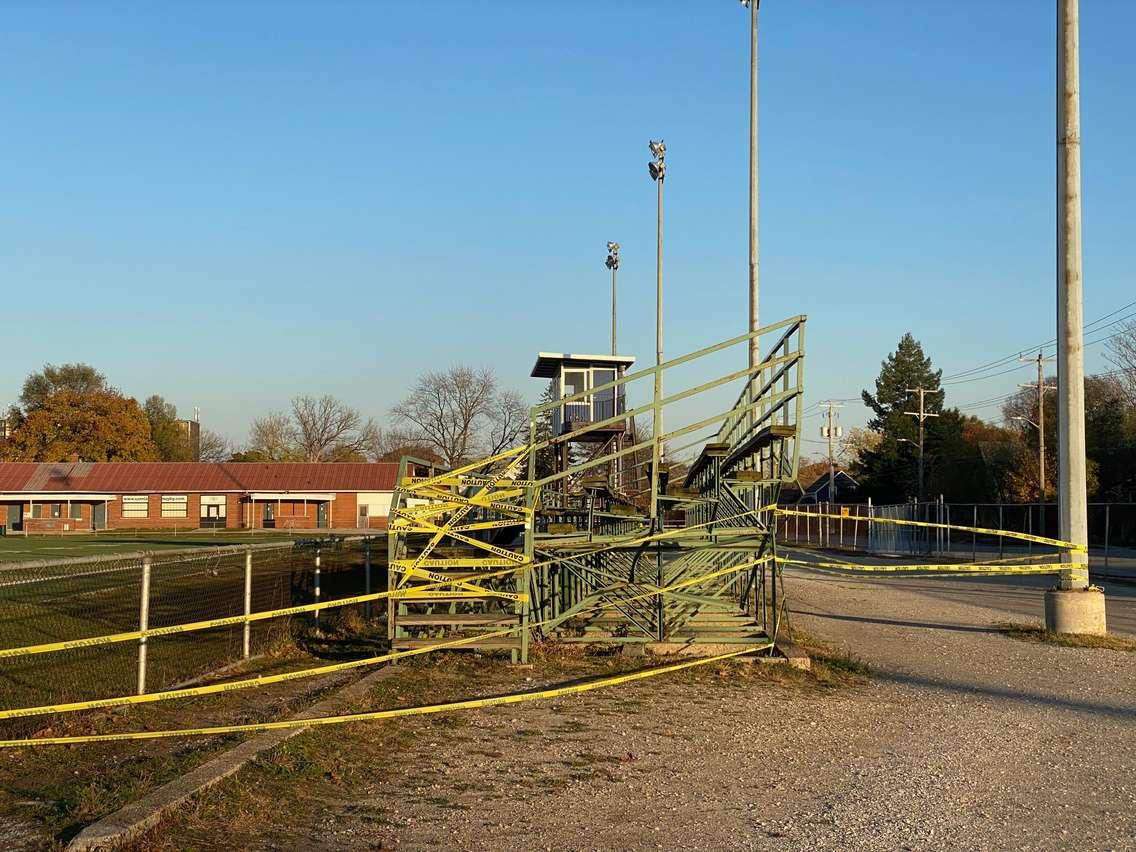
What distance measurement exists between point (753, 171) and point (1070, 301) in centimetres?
795

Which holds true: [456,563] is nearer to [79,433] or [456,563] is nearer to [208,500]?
[208,500]

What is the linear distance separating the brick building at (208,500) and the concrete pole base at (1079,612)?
54.9 meters

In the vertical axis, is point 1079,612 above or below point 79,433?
below

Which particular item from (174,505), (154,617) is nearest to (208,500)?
(174,505)

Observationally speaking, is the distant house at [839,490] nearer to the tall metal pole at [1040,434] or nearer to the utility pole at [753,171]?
the tall metal pole at [1040,434]

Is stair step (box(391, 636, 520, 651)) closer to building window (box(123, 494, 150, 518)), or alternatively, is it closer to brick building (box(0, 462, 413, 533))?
brick building (box(0, 462, 413, 533))

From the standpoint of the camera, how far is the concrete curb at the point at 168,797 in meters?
5.32

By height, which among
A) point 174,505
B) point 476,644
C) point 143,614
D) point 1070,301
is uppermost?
point 1070,301

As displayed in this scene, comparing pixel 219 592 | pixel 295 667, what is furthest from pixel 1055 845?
pixel 219 592

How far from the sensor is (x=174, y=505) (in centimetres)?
6806

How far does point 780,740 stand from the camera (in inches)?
321

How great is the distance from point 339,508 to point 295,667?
57110mm

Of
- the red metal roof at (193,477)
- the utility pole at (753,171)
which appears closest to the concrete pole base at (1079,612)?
the utility pole at (753,171)

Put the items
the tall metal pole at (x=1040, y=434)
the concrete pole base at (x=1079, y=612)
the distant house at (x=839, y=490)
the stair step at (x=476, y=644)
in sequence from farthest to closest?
the distant house at (x=839, y=490) < the tall metal pole at (x=1040, y=434) < the concrete pole base at (x=1079, y=612) < the stair step at (x=476, y=644)
